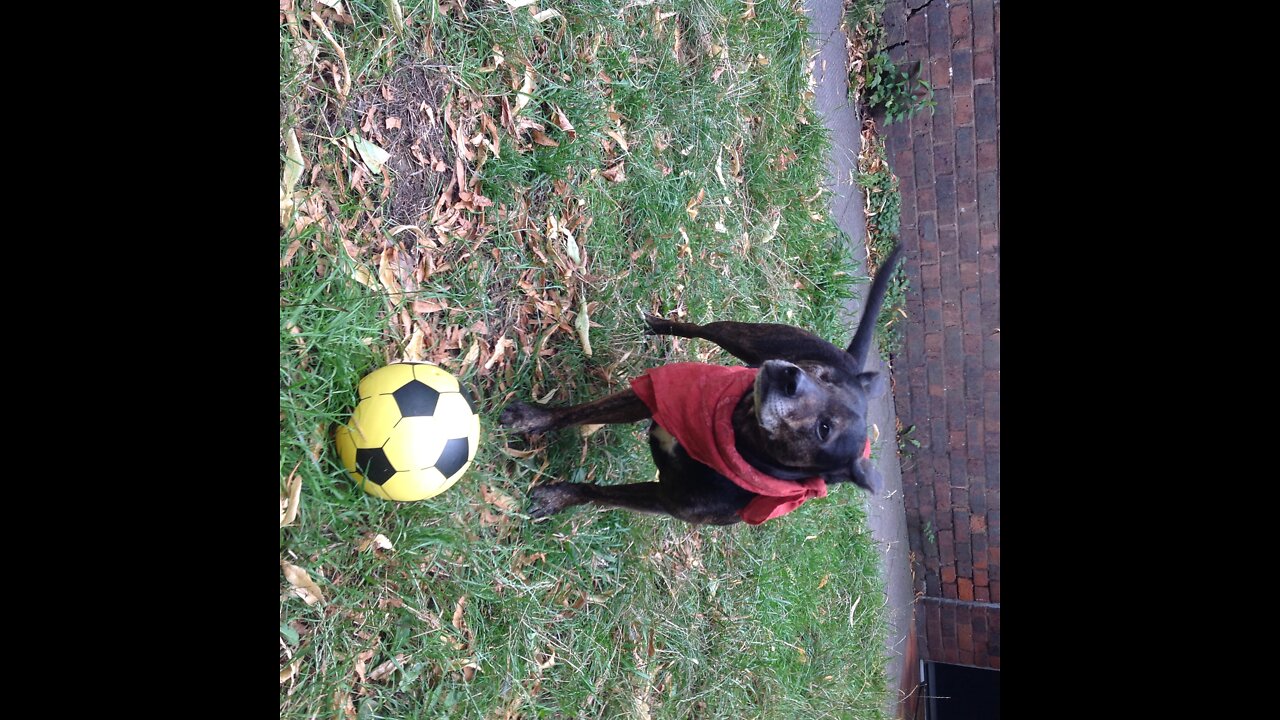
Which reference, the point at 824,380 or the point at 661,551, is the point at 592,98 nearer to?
the point at 824,380

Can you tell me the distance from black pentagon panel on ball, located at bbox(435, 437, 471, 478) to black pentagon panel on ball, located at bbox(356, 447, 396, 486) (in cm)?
17

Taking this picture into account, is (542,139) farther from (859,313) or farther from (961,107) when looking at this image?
(961,107)

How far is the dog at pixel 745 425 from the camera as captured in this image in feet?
9.75

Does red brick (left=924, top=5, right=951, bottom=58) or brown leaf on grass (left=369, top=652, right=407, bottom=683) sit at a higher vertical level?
red brick (left=924, top=5, right=951, bottom=58)

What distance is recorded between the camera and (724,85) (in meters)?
5.44

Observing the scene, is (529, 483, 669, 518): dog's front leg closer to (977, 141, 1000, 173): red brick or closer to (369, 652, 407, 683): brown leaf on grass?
(369, 652, 407, 683): brown leaf on grass

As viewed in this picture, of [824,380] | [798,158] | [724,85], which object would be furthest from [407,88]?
[798,158]

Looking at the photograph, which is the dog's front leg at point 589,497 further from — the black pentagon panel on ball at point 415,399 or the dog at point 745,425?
the black pentagon panel on ball at point 415,399

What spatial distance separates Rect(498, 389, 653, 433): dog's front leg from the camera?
3.58m

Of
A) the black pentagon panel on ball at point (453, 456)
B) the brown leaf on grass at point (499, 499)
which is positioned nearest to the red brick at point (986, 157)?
the brown leaf on grass at point (499, 499)

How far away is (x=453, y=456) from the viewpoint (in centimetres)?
285

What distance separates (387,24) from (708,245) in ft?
8.33

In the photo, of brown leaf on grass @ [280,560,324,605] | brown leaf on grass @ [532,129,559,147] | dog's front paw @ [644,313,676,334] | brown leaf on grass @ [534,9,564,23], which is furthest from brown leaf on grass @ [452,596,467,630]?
brown leaf on grass @ [534,9,564,23]

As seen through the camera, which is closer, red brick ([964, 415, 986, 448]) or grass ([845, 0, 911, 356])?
grass ([845, 0, 911, 356])
